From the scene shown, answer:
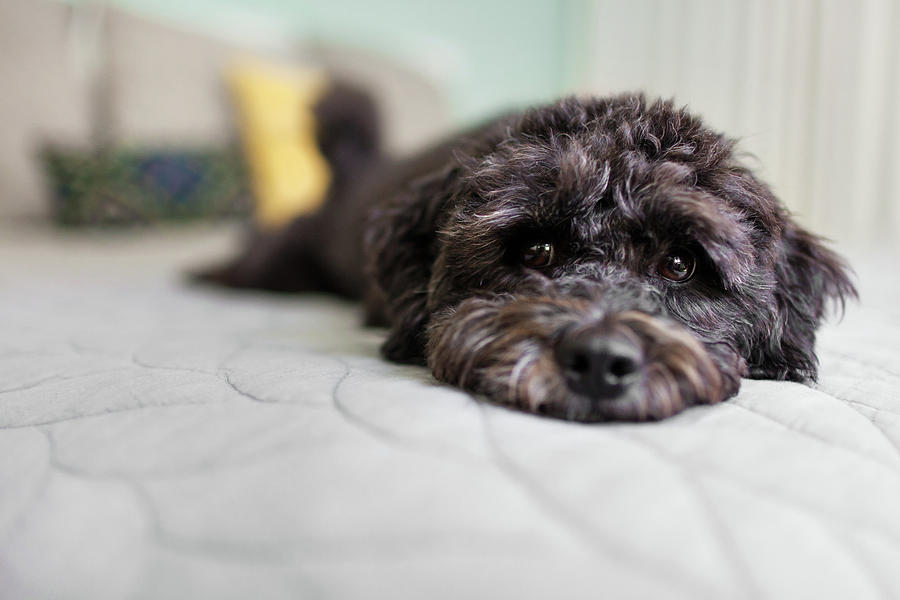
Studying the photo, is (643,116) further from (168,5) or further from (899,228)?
(168,5)

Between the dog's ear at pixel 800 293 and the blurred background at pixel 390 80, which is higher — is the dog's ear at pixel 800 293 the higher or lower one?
the lower one

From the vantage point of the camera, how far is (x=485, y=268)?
1321 millimetres

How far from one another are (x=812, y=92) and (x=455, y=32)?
3.04 m

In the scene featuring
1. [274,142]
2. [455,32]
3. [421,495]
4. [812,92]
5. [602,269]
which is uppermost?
[455,32]

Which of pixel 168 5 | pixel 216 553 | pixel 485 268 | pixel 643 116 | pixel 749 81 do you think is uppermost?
pixel 168 5

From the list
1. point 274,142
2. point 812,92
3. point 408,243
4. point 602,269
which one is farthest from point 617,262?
point 812,92

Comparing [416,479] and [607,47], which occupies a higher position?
[607,47]

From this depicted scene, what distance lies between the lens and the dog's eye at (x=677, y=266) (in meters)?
1.27

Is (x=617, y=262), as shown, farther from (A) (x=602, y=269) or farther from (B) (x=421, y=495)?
(B) (x=421, y=495)

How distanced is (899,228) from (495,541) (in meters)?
4.63

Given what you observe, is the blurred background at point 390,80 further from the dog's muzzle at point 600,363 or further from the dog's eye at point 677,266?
the dog's muzzle at point 600,363

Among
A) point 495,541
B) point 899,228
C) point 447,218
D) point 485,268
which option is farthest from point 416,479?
point 899,228

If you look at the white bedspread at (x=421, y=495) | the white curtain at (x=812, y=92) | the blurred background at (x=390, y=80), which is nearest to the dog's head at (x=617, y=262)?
the white bedspread at (x=421, y=495)

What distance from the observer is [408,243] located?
1.56 metres
